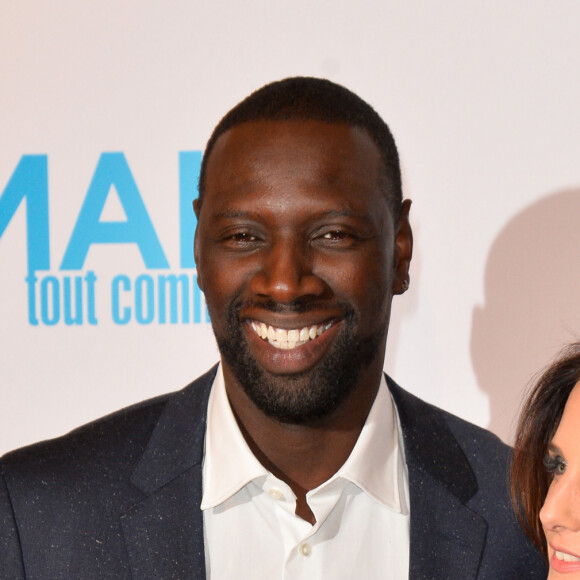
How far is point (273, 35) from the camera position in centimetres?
262

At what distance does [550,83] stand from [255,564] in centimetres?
157

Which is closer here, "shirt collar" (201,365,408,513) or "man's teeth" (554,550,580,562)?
"man's teeth" (554,550,580,562)

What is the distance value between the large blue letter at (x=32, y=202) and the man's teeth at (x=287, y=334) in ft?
3.48

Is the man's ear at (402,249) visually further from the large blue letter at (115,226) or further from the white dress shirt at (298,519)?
the large blue letter at (115,226)

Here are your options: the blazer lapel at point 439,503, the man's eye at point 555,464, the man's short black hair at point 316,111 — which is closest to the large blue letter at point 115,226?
the man's short black hair at point 316,111

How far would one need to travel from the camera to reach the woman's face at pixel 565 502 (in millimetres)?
1629

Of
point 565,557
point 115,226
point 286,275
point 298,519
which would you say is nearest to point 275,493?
point 298,519

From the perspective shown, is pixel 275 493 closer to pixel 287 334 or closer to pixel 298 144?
pixel 287 334

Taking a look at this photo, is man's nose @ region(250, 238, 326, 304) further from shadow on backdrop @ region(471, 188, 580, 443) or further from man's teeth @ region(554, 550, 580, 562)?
shadow on backdrop @ region(471, 188, 580, 443)

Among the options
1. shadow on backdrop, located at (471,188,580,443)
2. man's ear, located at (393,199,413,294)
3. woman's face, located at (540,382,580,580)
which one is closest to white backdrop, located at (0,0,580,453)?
shadow on backdrop, located at (471,188,580,443)

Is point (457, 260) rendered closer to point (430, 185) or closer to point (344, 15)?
point (430, 185)

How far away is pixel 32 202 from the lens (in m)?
2.63

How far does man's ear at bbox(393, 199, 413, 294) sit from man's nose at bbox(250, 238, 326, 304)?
10.8 inches

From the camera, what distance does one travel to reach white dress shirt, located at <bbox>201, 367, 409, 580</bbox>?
1.75 m
